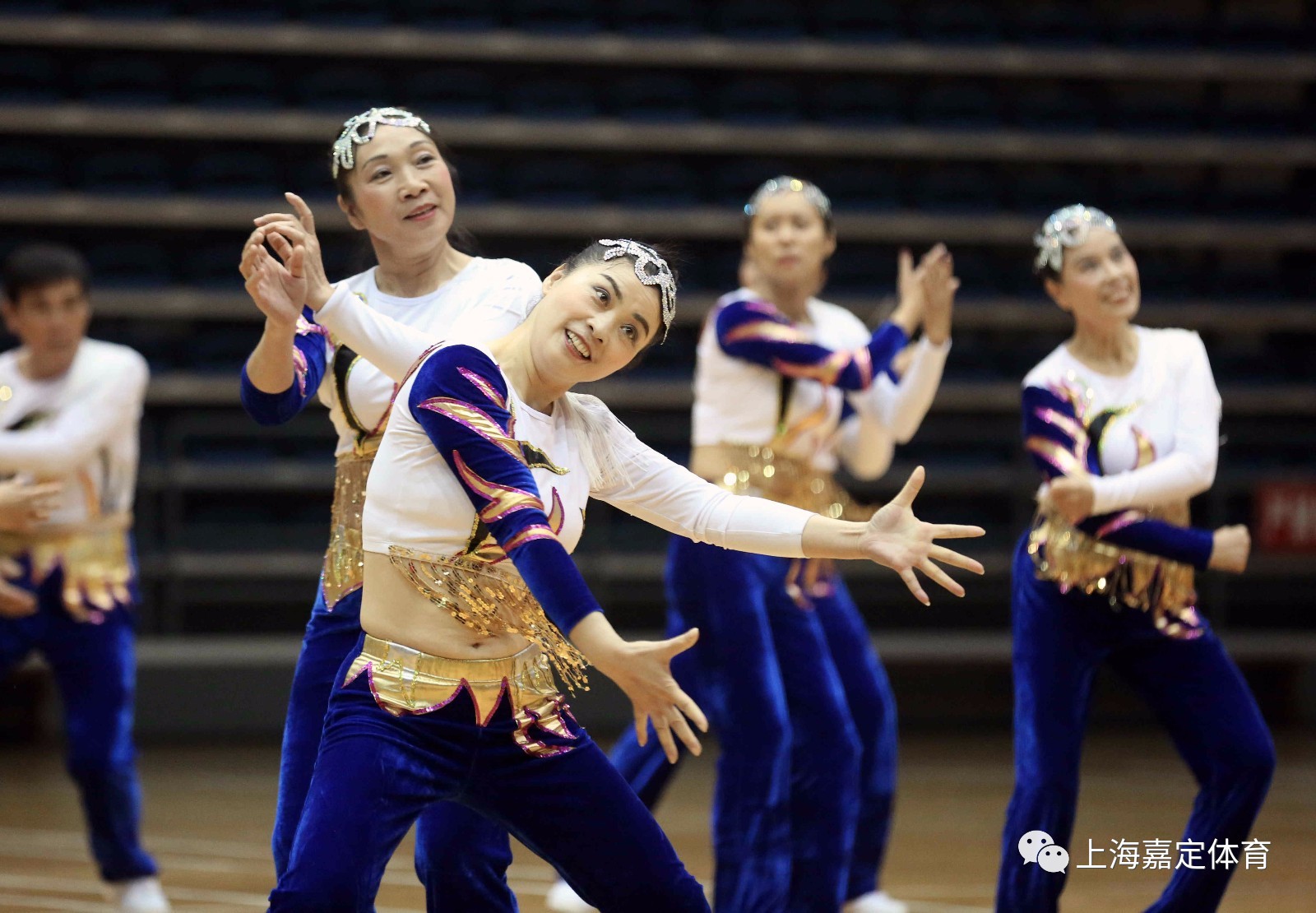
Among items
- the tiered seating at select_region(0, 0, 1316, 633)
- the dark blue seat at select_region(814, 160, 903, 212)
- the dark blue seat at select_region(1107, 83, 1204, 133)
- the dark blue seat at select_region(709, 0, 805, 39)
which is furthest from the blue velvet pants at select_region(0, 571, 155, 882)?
the dark blue seat at select_region(1107, 83, 1204, 133)

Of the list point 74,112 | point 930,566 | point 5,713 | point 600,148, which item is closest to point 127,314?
point 74,112

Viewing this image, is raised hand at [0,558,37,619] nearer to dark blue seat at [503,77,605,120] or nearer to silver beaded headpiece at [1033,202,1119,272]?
silver beaded headpiece at [1033,202,1119,272]

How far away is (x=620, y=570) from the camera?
23.5ft

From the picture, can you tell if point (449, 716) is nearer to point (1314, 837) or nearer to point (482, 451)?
point (482, 451)

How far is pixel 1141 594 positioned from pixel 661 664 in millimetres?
1493

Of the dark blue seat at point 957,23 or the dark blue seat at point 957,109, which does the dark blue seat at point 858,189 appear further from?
the dark blue seat at point 957,23

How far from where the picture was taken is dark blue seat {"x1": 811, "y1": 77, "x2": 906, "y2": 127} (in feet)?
26.5

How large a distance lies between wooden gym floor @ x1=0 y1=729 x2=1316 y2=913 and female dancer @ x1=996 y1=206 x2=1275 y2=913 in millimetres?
920

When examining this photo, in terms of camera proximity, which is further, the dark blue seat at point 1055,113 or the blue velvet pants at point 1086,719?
the dark blue seat at point 1055,113

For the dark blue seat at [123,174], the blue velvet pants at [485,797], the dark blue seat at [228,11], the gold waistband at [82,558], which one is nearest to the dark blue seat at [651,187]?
the dark blue seat at [228,11]

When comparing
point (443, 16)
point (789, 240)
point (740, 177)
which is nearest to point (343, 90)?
point (443, 16)

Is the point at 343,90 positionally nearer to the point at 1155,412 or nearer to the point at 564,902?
the point at 564,902

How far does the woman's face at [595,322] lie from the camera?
210 cm

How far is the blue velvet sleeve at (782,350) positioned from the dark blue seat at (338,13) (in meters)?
4.76
